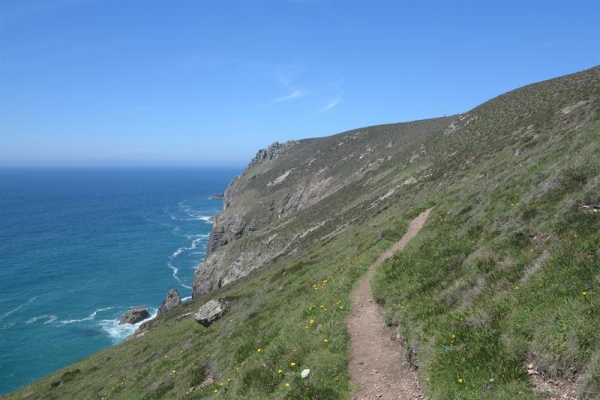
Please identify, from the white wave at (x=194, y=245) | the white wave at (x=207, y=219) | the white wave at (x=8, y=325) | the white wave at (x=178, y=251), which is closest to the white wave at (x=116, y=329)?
the white wave at (x=8, y=325)

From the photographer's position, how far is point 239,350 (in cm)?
1830

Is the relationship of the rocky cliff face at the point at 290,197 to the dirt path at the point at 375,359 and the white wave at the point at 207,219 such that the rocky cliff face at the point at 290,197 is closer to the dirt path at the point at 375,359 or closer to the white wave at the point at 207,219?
the white wave at the point at 207,219

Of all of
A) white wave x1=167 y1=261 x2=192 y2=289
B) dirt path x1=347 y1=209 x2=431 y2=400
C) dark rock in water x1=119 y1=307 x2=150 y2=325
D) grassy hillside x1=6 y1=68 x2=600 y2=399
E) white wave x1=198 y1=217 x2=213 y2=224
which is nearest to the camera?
grassy hillside x1=6 y1=68 x2=600 y2=399

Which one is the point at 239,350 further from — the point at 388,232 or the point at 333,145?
the point at 333,145

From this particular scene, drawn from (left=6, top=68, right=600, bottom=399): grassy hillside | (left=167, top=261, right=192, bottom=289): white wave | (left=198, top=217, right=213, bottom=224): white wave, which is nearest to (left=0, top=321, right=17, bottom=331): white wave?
(left=167, top=261, right=192, bottom=289): white wave

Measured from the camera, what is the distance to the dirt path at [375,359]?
11.1 meters

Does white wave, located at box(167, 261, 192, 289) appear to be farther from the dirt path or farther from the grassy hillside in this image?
the dirt path

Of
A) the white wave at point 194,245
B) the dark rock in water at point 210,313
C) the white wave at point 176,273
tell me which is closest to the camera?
the dark rock in water at point 210,313

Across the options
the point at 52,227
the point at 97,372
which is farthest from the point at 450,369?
the point at 52,227

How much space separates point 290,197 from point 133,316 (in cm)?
6323

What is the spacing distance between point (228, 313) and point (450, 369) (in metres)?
25.8

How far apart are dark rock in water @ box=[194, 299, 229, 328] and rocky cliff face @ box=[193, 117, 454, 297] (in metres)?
26.7

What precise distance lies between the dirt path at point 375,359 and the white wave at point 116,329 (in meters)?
65.3

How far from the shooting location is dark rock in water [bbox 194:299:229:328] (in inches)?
1307
